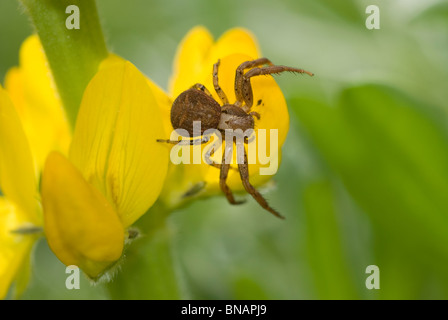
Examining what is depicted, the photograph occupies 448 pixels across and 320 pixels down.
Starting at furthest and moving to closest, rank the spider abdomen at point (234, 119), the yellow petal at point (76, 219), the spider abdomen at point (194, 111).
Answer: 1. the spider abdomen at point (234, 119)
2. the spider abdomen at point (194, 111)
3. the yellow petal at point (76, 219)

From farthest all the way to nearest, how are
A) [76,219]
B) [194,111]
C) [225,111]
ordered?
[225,111] → [194,111] → [76,219]

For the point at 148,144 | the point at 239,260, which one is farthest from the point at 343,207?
the point at 148,144

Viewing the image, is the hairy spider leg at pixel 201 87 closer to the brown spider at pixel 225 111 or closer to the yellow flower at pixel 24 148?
the brown spider at pixel 225 111

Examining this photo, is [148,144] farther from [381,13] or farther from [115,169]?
[381,13]

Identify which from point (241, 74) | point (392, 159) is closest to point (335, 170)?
point (392, 159)

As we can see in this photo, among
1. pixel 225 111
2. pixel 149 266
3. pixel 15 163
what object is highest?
pixel 225 111

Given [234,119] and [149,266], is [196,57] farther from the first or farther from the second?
[149,266]

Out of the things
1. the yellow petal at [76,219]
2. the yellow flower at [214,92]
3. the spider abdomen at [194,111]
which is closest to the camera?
the yellow petal at [76,219]

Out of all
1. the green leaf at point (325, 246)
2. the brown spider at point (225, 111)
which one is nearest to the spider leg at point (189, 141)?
the brown spider at point (225, 111)
